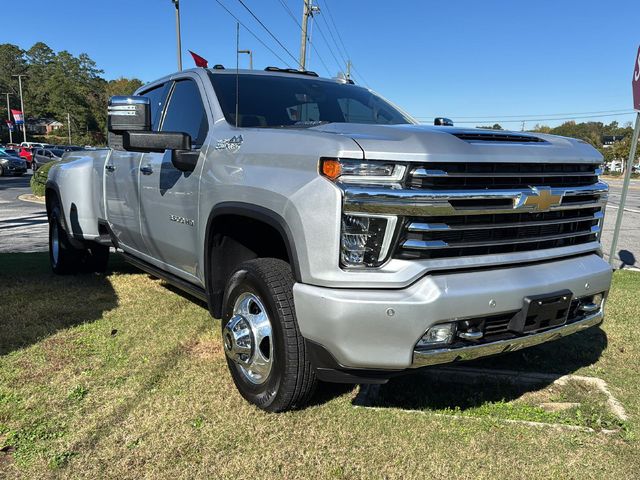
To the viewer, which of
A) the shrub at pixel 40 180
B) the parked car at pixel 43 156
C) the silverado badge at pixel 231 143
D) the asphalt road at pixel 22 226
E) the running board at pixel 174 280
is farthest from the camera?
the parked car at pixel 43 156

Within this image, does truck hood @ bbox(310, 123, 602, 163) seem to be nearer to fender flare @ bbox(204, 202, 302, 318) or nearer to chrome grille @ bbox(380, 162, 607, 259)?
chrome grille @ bbox(380, 162, 607, 259)

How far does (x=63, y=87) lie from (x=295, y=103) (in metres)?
93.2

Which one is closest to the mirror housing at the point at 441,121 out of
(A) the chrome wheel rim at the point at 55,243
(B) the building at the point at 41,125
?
(A) the chrome wheel rim at the point at 55,243

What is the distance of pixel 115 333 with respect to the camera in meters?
4.28

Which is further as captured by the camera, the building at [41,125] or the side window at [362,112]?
the building at [41,125]

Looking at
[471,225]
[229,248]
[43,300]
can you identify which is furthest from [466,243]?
[43,300]

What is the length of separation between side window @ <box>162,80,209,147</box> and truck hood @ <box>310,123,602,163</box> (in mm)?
1082

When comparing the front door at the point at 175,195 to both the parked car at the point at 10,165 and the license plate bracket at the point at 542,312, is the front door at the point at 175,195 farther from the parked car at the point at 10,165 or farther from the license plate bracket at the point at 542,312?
the parked car at the point at 10,165

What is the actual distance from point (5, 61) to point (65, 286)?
5271 inches

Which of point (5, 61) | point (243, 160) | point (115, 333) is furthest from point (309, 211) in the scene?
point (5, 61)

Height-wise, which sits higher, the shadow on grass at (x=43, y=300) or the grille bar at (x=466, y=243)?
the grille bar at (x=466, y=243)

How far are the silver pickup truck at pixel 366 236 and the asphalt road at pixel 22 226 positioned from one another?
6.26 meters

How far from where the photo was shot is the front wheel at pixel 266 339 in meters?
2.68

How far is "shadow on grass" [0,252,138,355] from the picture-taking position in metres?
4.22
